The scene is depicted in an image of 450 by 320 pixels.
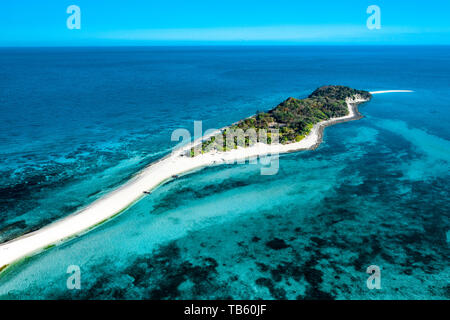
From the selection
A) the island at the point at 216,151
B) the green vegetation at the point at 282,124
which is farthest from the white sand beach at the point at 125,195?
the green vegetation at the point at 282,124

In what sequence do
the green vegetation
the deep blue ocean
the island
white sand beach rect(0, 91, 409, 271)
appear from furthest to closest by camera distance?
the green vegetation < the island < white sand beach rect(0, 91, 409, 271) < the deep blue ocean

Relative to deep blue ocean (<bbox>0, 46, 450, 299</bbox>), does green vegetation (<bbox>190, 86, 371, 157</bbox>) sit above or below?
above

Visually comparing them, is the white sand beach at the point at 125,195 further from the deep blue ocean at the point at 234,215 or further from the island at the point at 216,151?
the deep blue ocean at the point at 234,215

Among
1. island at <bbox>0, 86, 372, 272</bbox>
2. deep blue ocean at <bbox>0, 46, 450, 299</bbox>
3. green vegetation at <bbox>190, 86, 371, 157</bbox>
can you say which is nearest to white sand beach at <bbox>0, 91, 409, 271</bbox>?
island at <bbox>0, 86, 372, 272</bbox>

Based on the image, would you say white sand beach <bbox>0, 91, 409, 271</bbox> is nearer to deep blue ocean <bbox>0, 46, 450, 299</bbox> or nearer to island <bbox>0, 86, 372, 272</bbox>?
island <bbox>0, 86, 372, 272</bbox>

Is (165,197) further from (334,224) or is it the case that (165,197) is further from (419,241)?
(419,241)

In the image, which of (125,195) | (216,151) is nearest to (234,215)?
(125,195)
